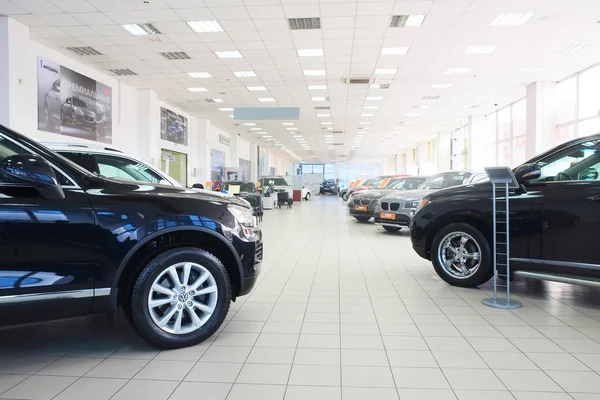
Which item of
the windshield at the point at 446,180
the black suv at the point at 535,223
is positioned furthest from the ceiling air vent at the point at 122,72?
the black suv at the point at 535,223

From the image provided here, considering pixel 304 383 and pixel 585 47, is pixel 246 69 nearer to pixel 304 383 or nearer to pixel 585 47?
pixel 585 47

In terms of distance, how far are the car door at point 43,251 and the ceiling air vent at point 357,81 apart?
1166cm

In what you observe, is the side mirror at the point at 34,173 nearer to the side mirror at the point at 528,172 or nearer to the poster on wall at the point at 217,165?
the side mirror at the point at 528,172

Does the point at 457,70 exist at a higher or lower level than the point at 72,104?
higher

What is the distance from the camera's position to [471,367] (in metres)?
2.62

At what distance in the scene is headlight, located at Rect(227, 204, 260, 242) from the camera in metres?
3.12

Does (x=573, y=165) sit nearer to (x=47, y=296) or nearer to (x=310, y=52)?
(x=47, y=296)

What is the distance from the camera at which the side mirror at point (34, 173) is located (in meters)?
2.23

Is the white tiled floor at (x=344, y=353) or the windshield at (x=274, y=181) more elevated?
the windshield at (x=274, y=181)

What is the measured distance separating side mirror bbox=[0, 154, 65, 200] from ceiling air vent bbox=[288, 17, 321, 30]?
7227mm

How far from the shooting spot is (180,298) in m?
2.81

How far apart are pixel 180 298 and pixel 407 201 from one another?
283 inches

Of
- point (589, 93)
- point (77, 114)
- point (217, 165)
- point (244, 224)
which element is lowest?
point (244, 224)

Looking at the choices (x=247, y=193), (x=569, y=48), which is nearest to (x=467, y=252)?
(x=569, y=48)
